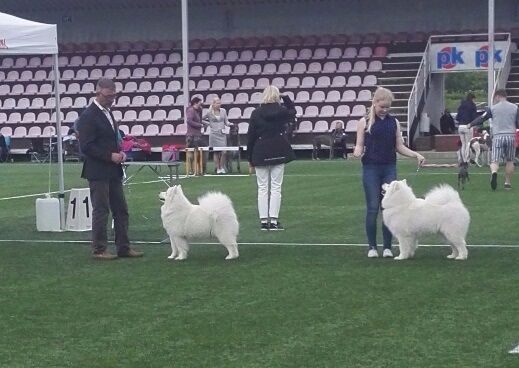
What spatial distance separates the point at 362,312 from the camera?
298 inches

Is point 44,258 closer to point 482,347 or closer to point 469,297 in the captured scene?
point 469,297

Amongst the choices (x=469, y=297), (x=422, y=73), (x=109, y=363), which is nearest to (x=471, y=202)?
(x=469, y=297)

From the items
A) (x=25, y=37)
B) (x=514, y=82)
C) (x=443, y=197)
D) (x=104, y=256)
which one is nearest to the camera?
(x=443, y=197)

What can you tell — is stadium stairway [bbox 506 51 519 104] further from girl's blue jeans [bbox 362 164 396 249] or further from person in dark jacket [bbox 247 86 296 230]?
girl's blue jeans [bbox 362 164 396 249]

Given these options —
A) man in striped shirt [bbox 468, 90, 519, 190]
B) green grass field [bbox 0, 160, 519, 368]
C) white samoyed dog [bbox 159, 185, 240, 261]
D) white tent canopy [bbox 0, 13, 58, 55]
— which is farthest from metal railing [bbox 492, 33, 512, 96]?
white samoyed dog [bbox 159, 185, 240, 261]

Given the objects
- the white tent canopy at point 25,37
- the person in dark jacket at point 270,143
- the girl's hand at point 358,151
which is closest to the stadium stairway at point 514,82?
the person in dark jacket at point 270,143

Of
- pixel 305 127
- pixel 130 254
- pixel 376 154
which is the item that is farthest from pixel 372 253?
pixel 305 127

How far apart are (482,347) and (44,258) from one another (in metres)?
5.55

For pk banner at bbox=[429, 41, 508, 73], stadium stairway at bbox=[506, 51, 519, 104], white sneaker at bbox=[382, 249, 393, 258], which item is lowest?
white sneaker at bbox=[382, 249, 393, 258]

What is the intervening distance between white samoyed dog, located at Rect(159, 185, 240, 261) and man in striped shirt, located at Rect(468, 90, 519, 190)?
8.14 m

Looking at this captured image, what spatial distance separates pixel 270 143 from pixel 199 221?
8.32 ft

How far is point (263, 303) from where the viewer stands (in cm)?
802

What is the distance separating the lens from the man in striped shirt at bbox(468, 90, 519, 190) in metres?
17.6

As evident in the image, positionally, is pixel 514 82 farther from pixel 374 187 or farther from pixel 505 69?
pixel 374 187
